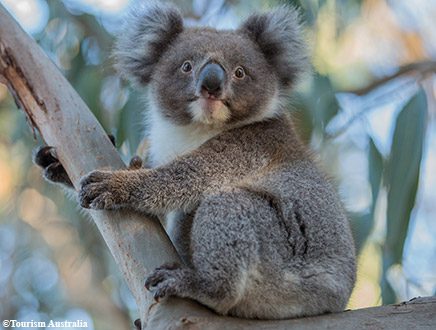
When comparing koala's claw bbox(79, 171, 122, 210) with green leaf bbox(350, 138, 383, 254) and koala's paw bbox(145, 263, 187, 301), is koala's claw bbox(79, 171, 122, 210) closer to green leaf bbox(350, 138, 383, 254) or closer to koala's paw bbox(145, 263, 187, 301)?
koala's paw bbox(145, 263, 187, 301)

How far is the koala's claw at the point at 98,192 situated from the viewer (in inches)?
94.7

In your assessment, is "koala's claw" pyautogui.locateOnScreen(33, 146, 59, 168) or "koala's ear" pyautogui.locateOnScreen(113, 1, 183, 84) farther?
"koala's ear" pyautogui.locateOnScreen(113, 1, 183, 84)

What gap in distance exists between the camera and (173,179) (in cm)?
262

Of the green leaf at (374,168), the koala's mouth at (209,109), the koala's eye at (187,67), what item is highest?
the koala's eye at (187,67)

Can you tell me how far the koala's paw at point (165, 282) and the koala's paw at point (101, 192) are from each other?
1.20 feet

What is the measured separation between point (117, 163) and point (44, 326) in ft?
10.2

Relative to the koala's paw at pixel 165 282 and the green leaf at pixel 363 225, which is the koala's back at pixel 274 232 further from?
the green leaf at pixel 363 225

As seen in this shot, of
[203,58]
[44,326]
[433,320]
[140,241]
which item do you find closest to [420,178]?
[203,58]

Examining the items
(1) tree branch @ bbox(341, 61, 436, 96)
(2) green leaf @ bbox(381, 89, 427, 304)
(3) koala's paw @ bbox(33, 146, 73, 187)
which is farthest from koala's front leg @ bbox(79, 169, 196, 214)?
(1) tree branch @ bbox(341, 61, 436, 96)

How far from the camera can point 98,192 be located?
7.89ft

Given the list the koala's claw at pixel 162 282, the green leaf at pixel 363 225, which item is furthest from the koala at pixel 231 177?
the green leaf at pixel 363 225

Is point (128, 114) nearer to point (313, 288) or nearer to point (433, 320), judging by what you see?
point (313, 288)

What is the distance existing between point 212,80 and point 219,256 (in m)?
0.82

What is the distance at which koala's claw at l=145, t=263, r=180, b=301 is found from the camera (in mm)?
2117
